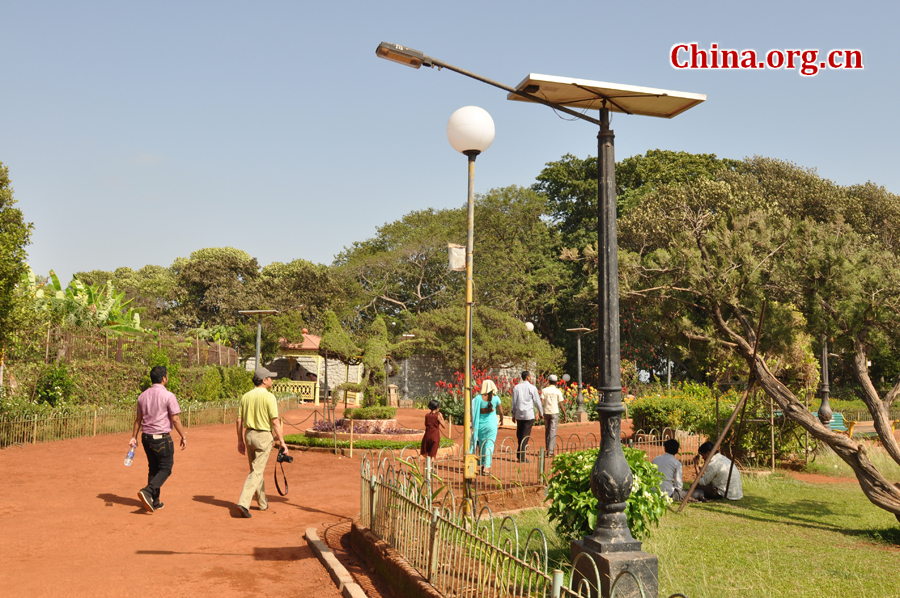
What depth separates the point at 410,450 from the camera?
1473cm

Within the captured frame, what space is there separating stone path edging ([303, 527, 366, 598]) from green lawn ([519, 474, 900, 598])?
189 centimetres

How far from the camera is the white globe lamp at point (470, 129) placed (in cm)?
693

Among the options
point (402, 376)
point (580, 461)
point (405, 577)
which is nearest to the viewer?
point (405, 577)

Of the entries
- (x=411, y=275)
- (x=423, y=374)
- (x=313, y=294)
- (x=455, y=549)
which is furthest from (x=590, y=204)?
(x=455, y=549)

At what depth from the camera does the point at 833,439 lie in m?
9.38

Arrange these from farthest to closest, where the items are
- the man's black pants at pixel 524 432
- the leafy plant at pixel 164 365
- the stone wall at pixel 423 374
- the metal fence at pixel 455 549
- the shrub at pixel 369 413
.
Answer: the stone wall at pixel 423 374 < the leafy plant at pixel 164 365 < the shrub at pixel 369 413 < the man's black pants at pixel 524 432 < the metal fence at pixel 455 549

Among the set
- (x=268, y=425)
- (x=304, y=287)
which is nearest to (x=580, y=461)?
(x=268, y=425)

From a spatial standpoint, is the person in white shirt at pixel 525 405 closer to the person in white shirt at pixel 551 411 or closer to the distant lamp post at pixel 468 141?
the person in white shirt at pixel 551 411

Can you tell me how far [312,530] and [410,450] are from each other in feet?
23.7

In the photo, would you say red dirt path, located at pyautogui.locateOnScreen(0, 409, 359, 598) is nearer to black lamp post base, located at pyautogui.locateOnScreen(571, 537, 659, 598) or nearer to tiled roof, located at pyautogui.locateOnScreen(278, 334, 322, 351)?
black lamp post base, located at pyautogui.locateOnScreen(571, 537, 659, 598)

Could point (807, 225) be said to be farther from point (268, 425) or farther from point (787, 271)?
point (268, 425)

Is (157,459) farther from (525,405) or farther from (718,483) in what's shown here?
(718,483)

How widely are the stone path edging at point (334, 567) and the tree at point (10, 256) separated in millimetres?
8451

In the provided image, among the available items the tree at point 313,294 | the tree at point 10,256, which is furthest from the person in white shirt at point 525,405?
the tree at point 313,294
